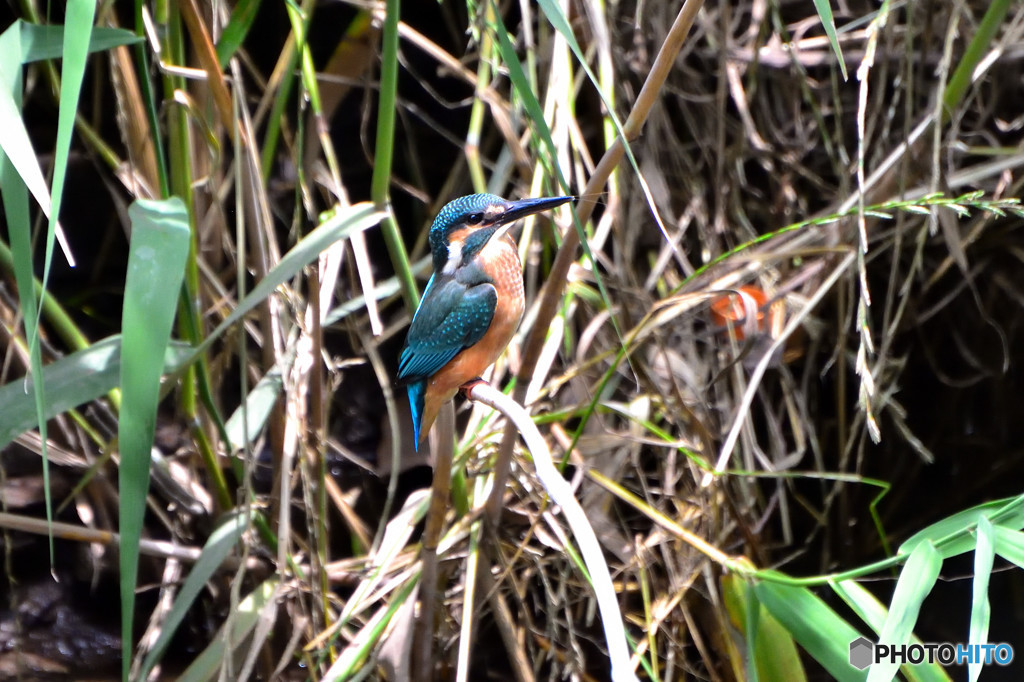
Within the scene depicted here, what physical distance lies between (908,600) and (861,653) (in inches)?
10.7

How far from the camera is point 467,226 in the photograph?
162cm

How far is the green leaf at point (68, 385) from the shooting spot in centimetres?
133

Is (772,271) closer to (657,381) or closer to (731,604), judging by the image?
(657,381)

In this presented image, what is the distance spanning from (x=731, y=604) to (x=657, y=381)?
2.19 feet

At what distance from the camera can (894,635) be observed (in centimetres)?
93

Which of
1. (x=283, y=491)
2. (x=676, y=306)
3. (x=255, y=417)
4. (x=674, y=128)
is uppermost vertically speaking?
(x=674, y=128)

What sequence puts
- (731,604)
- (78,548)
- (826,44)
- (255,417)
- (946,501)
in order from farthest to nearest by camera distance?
(946,501) → (826,44) → (78,548) → (255,417) → (731,604)

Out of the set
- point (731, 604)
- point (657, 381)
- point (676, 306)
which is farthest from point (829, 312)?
point (731, 604)

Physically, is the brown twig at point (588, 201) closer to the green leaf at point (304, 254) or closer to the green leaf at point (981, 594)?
the green leaf at point (304, 254)

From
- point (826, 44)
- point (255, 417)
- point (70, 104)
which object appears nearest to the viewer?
point (70, 104)

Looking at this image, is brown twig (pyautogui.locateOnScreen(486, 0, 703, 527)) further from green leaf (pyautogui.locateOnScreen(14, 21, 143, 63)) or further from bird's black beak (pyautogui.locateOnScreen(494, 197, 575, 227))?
green leaf (pyautogui.locateOnScreen(14, 21, 143, 63))

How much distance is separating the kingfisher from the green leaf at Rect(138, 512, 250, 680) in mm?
433

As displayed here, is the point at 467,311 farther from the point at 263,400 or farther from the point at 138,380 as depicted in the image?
the point at 138,380

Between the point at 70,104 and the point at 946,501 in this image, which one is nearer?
the point at 70,104
